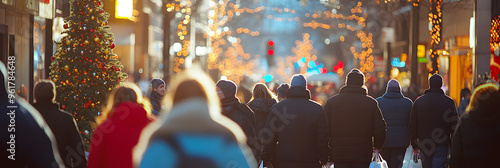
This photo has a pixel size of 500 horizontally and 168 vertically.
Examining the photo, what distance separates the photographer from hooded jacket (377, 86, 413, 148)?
13.7m

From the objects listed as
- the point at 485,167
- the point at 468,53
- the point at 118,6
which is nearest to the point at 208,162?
the point at 485,167

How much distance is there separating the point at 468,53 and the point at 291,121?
990 inches

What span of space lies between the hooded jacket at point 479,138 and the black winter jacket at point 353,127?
284cm

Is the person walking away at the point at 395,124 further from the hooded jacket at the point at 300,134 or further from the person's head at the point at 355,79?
the hooded jacket at the point at 300,134

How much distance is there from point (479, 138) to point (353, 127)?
3.10 m

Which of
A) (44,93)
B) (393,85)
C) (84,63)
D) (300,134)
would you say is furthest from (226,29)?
(44,93)

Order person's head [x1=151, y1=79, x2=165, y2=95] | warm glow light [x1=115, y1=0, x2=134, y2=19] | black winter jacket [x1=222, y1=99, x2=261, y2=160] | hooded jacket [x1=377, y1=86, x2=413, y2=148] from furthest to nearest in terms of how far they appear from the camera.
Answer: warm glow light [x1=115, y1=0, x2=134, y2=19] → hooded jacket [x1=377, y1=86, x2=413, y2=148] → person's head [x1=151, y1=79, x2=165, y2=95] → black winter jacket [x1=222, y1=99, x2=261, y2=160]

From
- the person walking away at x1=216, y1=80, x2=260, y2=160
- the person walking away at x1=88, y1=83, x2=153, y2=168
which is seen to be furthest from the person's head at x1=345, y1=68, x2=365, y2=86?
the person walking away at x1=88, y1=83, x2=153, y2=168

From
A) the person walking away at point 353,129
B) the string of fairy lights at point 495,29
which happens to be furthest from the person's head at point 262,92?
the string of fairy lights at point 495,29

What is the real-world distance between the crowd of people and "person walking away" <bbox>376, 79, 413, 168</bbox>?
0.02m

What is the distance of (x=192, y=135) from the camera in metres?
4.78

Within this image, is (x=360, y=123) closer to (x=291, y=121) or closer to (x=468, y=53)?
(x=291, y=121)

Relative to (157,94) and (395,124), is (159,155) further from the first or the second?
(395,124)

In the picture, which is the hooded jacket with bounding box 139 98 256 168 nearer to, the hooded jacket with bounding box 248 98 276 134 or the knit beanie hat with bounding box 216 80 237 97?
the knit beanie hat with bounding box 216 80 237 97
